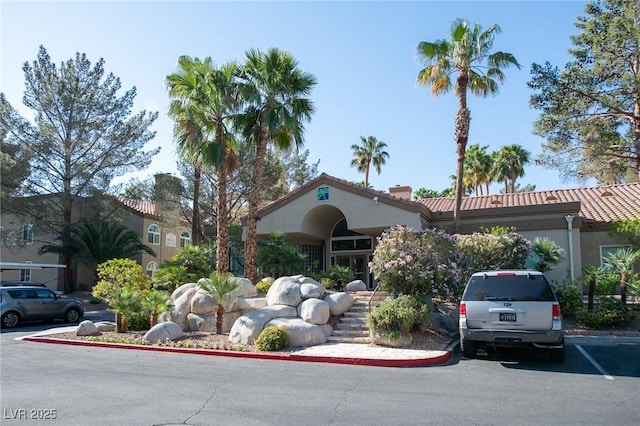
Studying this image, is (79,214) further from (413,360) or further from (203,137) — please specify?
(413,360)

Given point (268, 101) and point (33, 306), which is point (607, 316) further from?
point (33, 306)

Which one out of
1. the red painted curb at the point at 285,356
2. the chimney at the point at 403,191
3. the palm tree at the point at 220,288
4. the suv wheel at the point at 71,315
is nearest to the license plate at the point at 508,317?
the red painted curb at the point at 285,356

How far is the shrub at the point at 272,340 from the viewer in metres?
11.9

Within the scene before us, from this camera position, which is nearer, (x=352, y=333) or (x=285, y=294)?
(x=352, y=333)

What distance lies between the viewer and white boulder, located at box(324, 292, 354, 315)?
14.6m

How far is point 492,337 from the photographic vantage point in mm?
9672

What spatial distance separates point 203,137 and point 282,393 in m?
12.8

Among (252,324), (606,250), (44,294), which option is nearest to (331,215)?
(252,324)

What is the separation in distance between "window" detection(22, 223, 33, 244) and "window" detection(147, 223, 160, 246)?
25.8ft

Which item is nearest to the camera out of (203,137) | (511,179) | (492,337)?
(492,337)

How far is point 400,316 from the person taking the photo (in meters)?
11.9

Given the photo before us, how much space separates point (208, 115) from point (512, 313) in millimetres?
13281

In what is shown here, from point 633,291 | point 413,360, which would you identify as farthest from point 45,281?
point 633,291

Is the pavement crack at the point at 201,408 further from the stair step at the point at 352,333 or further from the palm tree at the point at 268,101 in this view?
the palm tree at the point at 268,101
